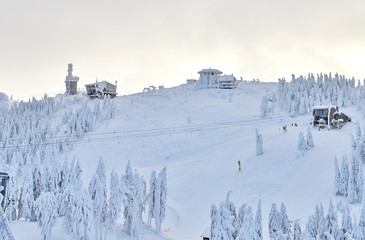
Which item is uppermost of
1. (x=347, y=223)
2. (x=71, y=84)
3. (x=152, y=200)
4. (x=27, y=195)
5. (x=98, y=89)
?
(x=71, y=84)

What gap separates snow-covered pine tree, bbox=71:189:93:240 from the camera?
3538 cm

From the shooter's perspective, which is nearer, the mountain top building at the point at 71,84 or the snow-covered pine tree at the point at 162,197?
the snow-covered pine tree at the point at 162,197

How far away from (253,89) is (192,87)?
2321cm

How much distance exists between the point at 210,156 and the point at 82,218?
38479 millimetres

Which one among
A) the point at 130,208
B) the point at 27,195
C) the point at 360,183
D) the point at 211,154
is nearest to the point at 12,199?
the point at 27,195

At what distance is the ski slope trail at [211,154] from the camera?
52.3 meters

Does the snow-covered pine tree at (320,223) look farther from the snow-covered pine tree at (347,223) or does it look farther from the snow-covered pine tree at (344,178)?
the snow-covered pine tree at (344,178)

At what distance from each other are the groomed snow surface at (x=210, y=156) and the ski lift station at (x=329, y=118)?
1785mm

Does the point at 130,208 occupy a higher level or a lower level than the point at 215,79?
lower

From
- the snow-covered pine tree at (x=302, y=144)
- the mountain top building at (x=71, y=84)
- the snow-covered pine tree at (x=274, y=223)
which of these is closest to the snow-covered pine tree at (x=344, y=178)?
the snow-covered pine tree at (x=302, y=144)

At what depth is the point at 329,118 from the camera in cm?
7044

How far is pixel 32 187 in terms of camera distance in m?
51.8

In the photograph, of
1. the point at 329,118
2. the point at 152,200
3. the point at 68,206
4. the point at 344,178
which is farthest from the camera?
the point at 329,118

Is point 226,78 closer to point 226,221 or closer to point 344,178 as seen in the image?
point 344,178
